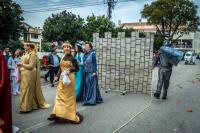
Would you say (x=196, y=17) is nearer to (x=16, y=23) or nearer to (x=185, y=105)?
(x=16, y=23)

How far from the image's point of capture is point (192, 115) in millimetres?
9281

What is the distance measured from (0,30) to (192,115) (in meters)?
14.0

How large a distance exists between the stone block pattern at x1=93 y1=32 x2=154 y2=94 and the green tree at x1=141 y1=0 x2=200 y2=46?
1853 inches

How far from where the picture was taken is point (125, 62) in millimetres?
13492

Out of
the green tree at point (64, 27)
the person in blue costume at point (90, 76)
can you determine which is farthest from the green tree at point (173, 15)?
the person in blue costume at point (90, 76)

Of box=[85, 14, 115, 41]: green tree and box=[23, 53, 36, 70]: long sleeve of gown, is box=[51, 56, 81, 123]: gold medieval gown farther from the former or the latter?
box=[85, 14, 115, 41]: green tree

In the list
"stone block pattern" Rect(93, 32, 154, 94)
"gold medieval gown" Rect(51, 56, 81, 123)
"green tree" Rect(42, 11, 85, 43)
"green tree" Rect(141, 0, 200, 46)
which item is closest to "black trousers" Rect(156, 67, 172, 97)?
"stone block pattern" Rect(93, 32, 154, 94)

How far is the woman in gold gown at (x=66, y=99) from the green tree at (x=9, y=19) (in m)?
12.3

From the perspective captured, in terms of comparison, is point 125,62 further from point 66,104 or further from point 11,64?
point 66,104

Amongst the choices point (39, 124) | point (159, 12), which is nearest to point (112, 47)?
point (39, 124)

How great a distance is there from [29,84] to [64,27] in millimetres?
30599

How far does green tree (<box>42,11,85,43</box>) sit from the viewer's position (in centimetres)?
3947

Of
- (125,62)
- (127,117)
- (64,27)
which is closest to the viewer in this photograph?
(127,117)

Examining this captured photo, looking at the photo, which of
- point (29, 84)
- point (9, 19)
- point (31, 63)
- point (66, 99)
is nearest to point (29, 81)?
point (29, 84)
